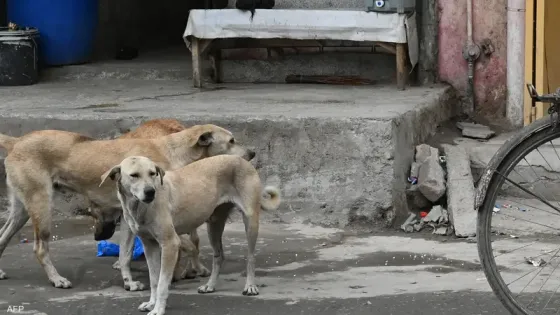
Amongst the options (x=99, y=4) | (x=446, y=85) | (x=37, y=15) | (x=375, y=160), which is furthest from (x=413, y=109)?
(x=99, y=4)

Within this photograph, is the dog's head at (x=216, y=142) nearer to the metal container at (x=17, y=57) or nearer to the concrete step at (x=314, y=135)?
the concrete step at (x=314, y=135)

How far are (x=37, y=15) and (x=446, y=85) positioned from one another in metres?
4.22

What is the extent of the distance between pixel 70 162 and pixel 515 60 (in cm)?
462

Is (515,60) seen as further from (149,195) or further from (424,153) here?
(149,195)

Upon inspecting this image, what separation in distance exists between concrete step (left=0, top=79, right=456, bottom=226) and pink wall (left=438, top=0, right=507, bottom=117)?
45.3 inches

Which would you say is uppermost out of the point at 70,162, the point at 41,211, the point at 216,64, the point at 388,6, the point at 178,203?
the point at 388,6

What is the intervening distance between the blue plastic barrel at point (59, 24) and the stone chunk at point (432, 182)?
4.62 meters

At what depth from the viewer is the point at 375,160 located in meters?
8.12

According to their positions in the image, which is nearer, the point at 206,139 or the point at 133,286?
the point at 133,286

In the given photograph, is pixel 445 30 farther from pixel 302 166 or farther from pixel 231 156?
pixel 231 156

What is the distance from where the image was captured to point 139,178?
5.89 m

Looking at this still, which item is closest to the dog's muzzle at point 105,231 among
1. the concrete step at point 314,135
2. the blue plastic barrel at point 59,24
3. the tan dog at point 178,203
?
the tan dog at point 178,203

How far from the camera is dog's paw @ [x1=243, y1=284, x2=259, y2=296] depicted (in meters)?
6.44

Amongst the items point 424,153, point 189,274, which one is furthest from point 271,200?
point 424,153
